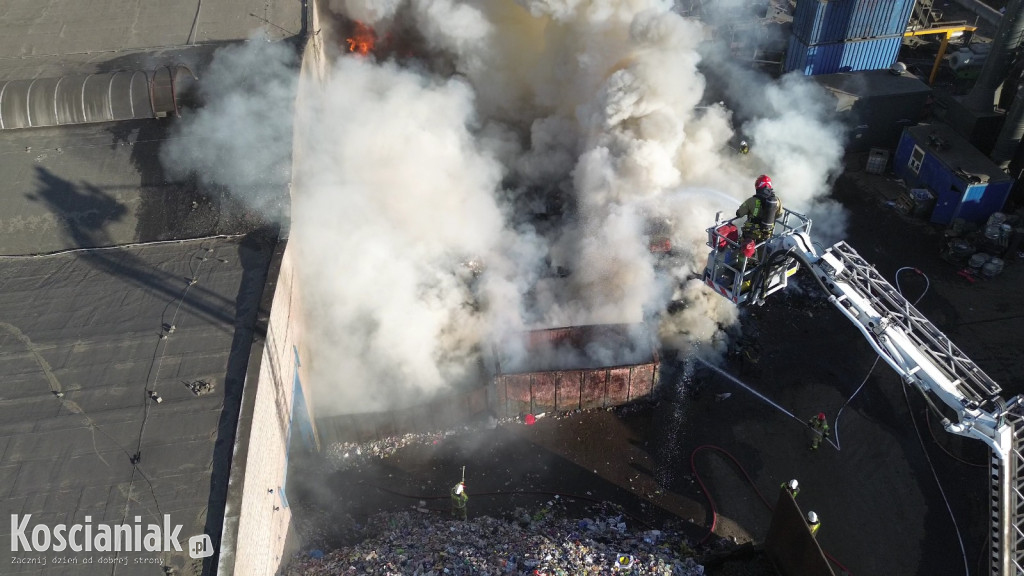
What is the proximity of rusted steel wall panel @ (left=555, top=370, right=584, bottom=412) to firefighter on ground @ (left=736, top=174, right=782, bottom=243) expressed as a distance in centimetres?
407

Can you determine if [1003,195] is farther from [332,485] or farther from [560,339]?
[332,485]

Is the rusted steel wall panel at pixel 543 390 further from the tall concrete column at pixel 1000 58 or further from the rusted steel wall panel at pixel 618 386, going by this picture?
the tall concrete column at pixel 1000 58

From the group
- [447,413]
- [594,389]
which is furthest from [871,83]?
[447,413]

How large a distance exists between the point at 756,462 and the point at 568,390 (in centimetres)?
334

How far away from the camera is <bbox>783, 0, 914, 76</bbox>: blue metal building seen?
729 inches

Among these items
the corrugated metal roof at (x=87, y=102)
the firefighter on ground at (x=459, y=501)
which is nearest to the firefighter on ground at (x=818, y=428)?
the firefighter on ground at (x=459, y=501)

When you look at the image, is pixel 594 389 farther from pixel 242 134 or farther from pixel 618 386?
pixel 242 134

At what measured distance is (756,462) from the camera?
37.8 feet

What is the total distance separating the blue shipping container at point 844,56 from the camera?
19.0m

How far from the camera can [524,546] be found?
9727 millimetres

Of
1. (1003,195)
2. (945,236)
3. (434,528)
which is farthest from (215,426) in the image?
(1003,195)

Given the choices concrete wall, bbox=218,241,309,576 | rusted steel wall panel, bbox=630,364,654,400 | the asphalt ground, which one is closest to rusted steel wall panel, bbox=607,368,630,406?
rusted steel wall panel, bbox=630,364,654,400

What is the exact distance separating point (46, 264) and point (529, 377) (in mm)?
7901

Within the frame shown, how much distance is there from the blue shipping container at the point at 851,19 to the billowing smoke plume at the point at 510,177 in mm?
1789
